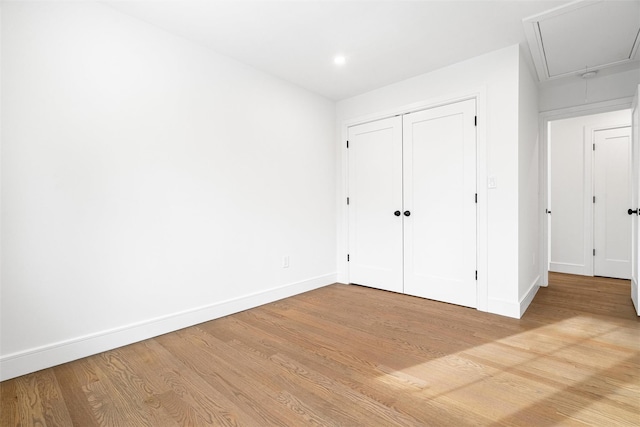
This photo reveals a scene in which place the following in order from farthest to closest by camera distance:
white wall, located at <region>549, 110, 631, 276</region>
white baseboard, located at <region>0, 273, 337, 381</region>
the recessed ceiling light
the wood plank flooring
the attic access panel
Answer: white wall, located at <region>549, 110, 631, 276</region>, the recessed ceiling light, the attic access panel, white baseboard, located at <region>0, 273, 337, 381</region>, the wood plank flooring

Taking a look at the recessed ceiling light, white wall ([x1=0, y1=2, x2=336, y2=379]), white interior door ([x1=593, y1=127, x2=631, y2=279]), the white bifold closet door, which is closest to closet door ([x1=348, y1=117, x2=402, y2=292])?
the white bifold closet door

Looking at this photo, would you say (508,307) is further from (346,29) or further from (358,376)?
(346,29)

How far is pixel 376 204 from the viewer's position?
375 centimetres

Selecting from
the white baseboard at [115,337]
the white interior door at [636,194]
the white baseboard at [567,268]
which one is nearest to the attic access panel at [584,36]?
the white interior door at [636,194]

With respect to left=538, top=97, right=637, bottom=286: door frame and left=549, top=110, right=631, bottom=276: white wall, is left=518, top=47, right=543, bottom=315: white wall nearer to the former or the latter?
left=538, top=97, right=637, bottom=286: door frame

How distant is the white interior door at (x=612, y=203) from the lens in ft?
13.3

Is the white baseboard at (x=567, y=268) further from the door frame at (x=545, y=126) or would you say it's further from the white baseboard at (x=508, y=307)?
the white baseboard at (x=508, y=307)

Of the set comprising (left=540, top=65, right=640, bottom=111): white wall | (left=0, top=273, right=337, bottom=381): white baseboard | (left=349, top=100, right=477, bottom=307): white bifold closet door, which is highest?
(left=540, top=65, right=640, bottom=111): white wall

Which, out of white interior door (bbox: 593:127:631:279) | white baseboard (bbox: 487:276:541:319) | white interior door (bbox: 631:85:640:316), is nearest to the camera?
white baseboard (bbox: 487:276:541:319)

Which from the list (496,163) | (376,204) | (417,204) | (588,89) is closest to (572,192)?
(588,89)

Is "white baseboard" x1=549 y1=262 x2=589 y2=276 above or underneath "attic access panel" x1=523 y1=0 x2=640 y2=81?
underneath

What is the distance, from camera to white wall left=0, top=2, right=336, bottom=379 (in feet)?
6.07

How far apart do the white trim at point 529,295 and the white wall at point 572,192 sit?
4.10 ft

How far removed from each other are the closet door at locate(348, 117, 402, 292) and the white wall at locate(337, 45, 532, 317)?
841 millimetres
